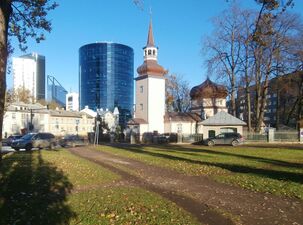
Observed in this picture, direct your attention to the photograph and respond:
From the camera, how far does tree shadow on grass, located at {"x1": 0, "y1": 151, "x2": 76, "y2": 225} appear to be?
25.6 ft

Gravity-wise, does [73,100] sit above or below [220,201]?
above

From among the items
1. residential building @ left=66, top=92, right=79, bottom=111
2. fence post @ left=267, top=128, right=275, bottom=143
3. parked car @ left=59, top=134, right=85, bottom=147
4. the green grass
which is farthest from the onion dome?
residential building @ left=66, top=92, right=79, bottom=111

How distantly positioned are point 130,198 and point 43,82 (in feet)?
340

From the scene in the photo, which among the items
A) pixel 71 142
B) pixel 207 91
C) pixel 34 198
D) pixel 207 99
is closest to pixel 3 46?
pixel 34 198

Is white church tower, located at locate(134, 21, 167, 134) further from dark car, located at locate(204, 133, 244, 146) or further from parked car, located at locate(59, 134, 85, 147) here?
dark car, located at locate(204, 133, 244, 146)

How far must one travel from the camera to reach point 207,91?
66000 millimetres

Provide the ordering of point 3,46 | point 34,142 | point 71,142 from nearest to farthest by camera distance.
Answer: point 3,46, point 34,142, point 71,142

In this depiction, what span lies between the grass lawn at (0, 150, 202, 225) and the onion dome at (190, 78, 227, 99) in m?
52.4

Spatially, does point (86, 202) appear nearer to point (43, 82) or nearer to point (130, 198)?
point (130, 198)

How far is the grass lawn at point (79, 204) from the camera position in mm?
7730

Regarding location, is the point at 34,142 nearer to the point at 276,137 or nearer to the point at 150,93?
the point at 150,93

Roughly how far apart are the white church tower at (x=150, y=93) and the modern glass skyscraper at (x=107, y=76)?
192ft

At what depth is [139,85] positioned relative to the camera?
219ft

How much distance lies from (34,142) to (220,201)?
31.9 m
